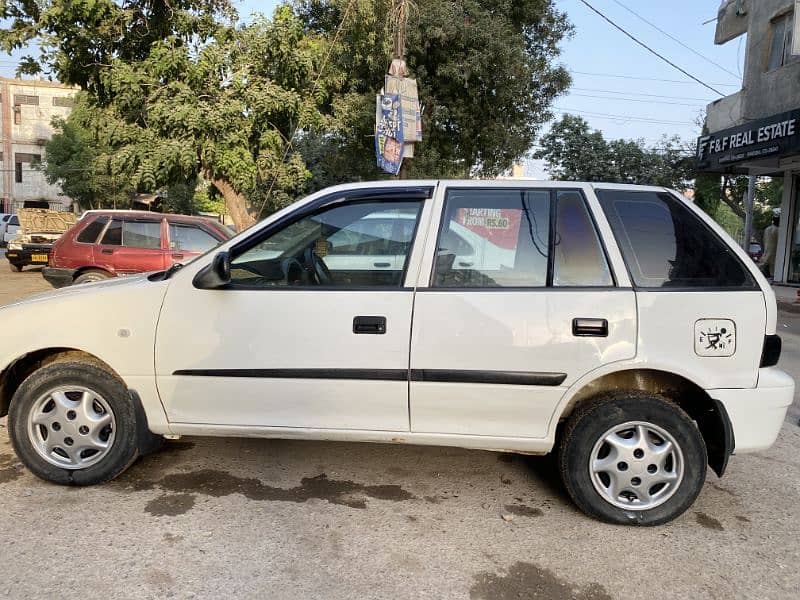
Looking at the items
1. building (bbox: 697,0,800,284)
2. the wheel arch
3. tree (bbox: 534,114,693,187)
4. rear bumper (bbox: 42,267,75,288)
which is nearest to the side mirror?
the wheel arch

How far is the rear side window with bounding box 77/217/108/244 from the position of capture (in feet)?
34.1

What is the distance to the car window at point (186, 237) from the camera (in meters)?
10.5

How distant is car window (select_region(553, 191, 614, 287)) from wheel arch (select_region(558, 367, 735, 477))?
0.51m

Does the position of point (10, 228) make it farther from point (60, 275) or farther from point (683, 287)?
point (683, 287)

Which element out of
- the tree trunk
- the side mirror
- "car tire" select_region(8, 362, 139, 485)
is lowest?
"car tire" select_region(8, 362, 139, 485)

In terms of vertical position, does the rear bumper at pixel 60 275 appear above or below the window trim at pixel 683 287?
below

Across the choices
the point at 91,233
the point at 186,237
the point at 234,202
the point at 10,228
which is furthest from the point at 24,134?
the point at 186,237

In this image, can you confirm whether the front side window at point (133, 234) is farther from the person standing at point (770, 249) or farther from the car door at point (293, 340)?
the person standing at point (770, 249)

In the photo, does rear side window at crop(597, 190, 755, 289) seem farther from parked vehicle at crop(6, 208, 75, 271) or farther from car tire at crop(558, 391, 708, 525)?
parked vehicle at crop(6, 208, 75, 271)

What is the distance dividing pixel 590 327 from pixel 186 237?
8717 millimetres

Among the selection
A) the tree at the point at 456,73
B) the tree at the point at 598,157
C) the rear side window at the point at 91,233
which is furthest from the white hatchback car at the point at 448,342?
the tree at the point at 598,157

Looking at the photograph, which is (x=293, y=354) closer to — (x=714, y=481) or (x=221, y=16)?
(x=714, y=481)

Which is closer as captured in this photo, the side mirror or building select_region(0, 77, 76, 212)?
the side mirror

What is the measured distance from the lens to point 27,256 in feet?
52.6
